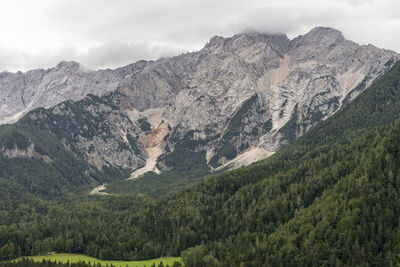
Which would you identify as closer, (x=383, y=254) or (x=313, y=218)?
(x=383, y=254)

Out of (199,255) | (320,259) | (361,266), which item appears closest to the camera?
(361,266)

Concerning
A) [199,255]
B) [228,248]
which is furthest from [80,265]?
[228,248]

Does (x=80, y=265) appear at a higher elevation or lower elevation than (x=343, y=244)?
higher

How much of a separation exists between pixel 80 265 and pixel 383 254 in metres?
122

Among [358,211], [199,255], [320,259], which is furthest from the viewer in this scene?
[199,255]

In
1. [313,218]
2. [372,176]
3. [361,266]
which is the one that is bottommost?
[361,266]

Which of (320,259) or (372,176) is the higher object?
(372,176)

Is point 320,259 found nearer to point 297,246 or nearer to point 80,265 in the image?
point 297,246

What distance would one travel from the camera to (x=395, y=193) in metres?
182

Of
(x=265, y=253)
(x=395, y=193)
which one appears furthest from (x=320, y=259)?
(x=395, y=193)

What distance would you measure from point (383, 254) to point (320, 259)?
23.5 metres

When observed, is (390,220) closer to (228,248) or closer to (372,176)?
(372,176)

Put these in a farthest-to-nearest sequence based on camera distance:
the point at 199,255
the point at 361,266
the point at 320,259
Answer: the point at 199,255 < the point at 320,259 < the point at 361,266

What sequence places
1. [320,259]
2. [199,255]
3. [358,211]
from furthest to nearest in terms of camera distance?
[199,255] → [358,211] → [320,259]
